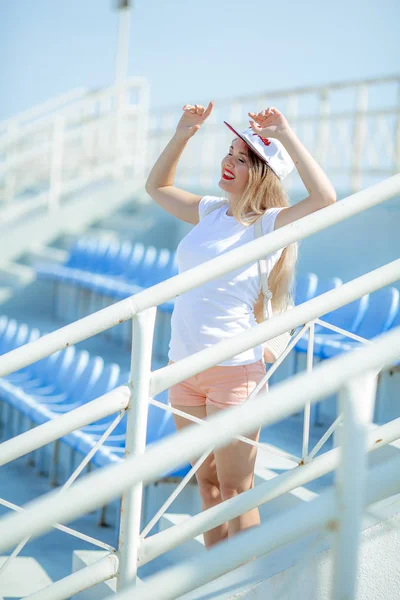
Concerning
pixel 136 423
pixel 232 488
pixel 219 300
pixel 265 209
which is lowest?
pixel 232 488

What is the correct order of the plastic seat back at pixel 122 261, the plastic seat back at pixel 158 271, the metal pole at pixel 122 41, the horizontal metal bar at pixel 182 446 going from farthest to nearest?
the metal pole at pixel 122 41
the plastic seat back at pixel 122 261
the plastic seat back at pixel 158 271
the horizontal metal bar at pixel 182 446

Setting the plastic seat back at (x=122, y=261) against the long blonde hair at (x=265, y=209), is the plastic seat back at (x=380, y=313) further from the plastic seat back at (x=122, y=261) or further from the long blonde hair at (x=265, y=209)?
the plastic seat back at (x=122, y=261)

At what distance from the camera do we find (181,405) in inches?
92.0

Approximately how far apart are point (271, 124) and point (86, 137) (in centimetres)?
811

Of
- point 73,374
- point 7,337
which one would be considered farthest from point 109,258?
point 73,374

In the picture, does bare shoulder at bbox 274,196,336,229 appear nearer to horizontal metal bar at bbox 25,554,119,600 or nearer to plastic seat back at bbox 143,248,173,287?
horizontal metal bar at bbox 25,554,119,600

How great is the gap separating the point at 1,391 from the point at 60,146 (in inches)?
148

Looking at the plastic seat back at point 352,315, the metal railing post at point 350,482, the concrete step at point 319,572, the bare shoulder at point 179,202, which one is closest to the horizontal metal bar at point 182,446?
the metal railing post at point 350,482

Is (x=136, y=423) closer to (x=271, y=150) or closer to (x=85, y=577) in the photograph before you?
(x=85, y=577)

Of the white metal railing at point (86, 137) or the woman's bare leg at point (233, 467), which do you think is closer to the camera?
the woman's bare leg at point (233, 467)

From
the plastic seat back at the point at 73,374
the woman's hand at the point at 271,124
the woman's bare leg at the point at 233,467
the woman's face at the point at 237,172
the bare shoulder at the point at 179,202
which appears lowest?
the plastic seat back at the point at 73,374

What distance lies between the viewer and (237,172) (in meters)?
2.39

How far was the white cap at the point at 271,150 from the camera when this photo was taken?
2359mm

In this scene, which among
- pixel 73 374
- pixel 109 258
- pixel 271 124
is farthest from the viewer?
pixel 109 258
